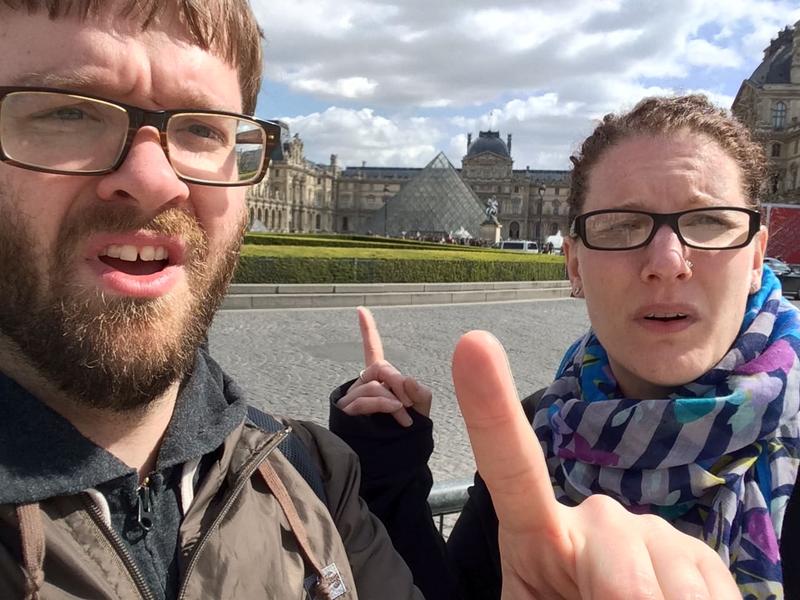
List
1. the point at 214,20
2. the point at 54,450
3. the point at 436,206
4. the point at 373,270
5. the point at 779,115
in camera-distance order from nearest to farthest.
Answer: the point at 54,450 → the point at 214,20 → the point at 373,270 → the point at 436,206 → the point at 779,115

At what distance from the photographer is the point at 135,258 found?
1.05m

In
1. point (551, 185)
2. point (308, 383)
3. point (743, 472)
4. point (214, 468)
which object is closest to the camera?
point (214, 468)

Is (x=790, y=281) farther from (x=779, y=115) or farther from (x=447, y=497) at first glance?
(x=779, y=115)

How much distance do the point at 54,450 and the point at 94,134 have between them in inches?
20.4

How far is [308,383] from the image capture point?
20.5ft

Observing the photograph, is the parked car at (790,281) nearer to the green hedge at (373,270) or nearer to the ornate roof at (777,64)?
the green hedge at (373,270)

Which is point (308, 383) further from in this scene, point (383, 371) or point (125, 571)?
point (125, 571)

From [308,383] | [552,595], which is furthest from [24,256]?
[308,383]

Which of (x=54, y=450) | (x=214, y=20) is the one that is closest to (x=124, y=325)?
(x=54, y=450)

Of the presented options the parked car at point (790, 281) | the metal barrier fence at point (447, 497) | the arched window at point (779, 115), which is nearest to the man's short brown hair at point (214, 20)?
the metal barrier fence at point (447, 497)

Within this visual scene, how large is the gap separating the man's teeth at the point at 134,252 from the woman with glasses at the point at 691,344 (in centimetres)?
89

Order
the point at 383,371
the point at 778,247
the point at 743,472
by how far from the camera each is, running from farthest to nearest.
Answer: the point at 778,247, the point at 383,371, the point at 743,472

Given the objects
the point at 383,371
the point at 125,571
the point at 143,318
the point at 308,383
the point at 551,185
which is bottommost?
the point at 308,383

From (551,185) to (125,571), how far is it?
97.4 metres
